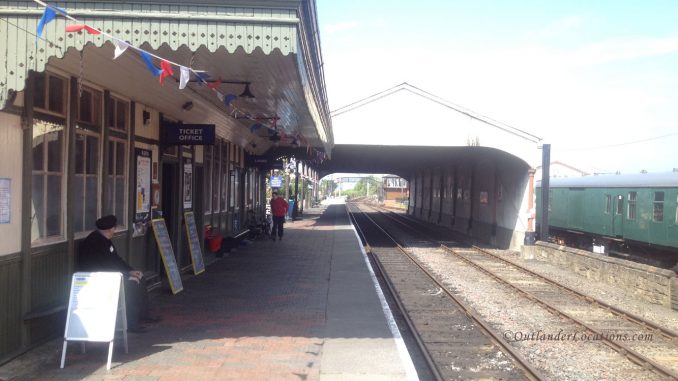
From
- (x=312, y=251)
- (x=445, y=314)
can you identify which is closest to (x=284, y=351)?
(x=445, y=314)

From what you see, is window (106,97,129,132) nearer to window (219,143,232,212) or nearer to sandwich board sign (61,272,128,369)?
sandwich board sign (61,272,128,369)

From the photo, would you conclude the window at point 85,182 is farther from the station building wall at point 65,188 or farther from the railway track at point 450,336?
the railway track at point 450,336

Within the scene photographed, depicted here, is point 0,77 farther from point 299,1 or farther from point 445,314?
point 445,314

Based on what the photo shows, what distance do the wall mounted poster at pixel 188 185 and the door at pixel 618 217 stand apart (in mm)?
12431

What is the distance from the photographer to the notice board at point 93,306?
5.81 metres

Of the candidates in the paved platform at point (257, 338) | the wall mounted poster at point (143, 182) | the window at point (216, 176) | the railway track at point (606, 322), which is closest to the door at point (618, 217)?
the railway track at point (606, 322)

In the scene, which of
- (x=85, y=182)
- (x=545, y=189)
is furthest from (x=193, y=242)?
(x=545, y=189)

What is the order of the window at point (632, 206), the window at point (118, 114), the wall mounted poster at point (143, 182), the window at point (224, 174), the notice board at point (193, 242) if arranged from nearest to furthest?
the window at point (118, 114), the wall mounted poster at point (143, 182), the notice board at point (193, 242), the window at point (224, 174), the window at point (632, 206)

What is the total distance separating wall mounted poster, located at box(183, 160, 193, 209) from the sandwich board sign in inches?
237

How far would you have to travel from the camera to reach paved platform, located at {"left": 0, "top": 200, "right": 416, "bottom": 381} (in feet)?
19.0

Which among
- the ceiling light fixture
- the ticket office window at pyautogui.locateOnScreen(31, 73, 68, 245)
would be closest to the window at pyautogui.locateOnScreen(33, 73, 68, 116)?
the ticket office window at pyautogui.locateOnScreen(31, 73, 68, 245)

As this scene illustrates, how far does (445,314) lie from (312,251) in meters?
8.00

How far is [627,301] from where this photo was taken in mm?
11812

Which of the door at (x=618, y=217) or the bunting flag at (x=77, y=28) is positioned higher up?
the bunting flag at (x=77, y=28)
